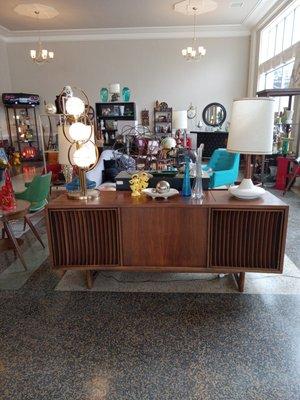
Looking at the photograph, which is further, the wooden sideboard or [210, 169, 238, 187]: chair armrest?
[210, 169, 238, 187]: chair armrest

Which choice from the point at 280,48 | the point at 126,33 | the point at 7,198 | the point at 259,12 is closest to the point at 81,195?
the point at 7,198

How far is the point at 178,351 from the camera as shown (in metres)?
1.77

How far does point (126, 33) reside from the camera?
8.04 m

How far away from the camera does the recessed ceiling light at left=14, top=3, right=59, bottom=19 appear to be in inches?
233

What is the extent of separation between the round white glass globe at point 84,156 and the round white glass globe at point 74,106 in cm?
26

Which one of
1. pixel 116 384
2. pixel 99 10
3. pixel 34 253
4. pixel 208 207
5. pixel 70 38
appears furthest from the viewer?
pixel 70 38

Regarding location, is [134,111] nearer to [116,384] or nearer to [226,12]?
[226,12]

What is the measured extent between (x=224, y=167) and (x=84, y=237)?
10.0ft

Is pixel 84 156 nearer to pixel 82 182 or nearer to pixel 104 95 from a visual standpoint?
pixel 82 182

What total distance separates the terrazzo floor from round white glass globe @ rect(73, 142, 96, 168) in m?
1.05

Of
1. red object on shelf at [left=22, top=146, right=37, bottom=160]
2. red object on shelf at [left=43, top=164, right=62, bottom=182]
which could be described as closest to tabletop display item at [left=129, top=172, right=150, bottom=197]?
red object on shelf at [left=43, top=164, right=62, bottom=182]

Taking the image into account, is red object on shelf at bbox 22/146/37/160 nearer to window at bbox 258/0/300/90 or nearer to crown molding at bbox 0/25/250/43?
crown molding at bbox 0/25/250/43

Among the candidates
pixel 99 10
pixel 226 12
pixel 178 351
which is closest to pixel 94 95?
pixel 99 10

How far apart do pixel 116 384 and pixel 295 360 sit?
103 cm
